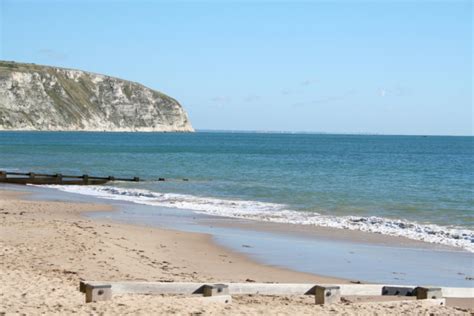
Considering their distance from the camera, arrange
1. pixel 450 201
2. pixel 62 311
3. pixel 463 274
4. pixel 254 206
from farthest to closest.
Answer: pixel 450 201
pixel 254 206
pixel 463 274
pixel 62 311

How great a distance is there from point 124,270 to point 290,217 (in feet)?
45.7

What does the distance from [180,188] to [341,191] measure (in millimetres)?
9120

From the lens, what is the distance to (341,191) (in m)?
40.9

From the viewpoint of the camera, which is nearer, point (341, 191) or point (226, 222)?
point (226, 222)

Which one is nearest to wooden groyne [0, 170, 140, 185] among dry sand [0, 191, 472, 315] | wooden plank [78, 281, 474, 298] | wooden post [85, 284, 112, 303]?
dry sand [0, 191, 472, 315]

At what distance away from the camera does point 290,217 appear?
27.1 m

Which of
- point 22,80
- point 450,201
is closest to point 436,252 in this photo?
point 450,201

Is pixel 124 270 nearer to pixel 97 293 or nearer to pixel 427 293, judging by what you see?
pixel 97 293

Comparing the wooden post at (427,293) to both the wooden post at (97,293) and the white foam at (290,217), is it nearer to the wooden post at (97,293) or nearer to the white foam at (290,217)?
the wooden post at (97,293)

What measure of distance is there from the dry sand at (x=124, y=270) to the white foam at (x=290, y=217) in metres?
6.27

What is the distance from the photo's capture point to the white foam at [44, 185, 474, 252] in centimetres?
2220

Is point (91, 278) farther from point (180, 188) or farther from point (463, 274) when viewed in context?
point (180, 188)

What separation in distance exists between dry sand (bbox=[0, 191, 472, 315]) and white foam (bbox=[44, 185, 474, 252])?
6.27 m

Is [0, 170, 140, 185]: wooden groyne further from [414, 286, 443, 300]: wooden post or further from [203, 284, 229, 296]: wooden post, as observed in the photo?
[414, 286, 443, 300]: wooden post
